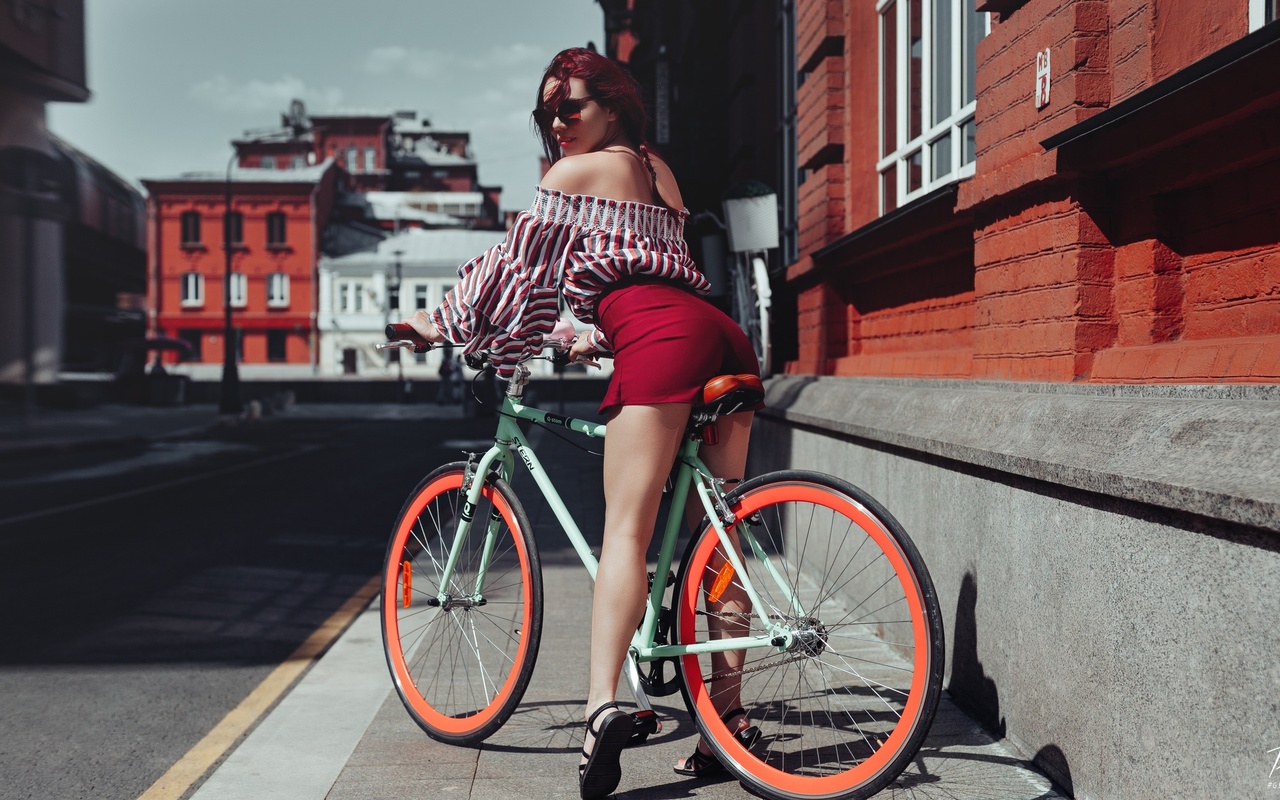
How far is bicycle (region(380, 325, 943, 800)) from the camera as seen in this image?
2619 millimetres

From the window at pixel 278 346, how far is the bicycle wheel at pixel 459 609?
69207 millimetres

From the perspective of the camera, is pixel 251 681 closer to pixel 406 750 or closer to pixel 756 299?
pixel 406 750

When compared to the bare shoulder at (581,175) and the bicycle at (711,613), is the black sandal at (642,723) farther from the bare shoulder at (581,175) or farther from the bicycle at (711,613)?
the bare shoulder at (581,175)

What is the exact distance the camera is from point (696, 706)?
9.53 ft

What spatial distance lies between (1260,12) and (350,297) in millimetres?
71006

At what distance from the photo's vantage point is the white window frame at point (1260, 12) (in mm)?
2922

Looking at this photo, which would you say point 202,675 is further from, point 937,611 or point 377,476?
point 377,476

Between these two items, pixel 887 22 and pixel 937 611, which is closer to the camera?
pixel 937 611

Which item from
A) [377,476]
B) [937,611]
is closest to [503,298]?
[937,611]

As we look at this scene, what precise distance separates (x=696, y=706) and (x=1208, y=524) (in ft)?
4.44

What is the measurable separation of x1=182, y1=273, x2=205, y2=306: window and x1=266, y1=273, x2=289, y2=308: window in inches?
156

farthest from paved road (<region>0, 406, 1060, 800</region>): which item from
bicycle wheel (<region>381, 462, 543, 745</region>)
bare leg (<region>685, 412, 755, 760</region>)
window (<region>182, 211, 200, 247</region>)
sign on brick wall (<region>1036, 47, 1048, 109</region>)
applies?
window (<region>182, 211, 200, 247</region>)

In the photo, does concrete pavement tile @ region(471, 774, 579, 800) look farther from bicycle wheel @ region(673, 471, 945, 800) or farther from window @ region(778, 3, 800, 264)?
window @ region(778, 3, 800, 264)

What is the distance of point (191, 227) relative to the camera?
68.9 meters
